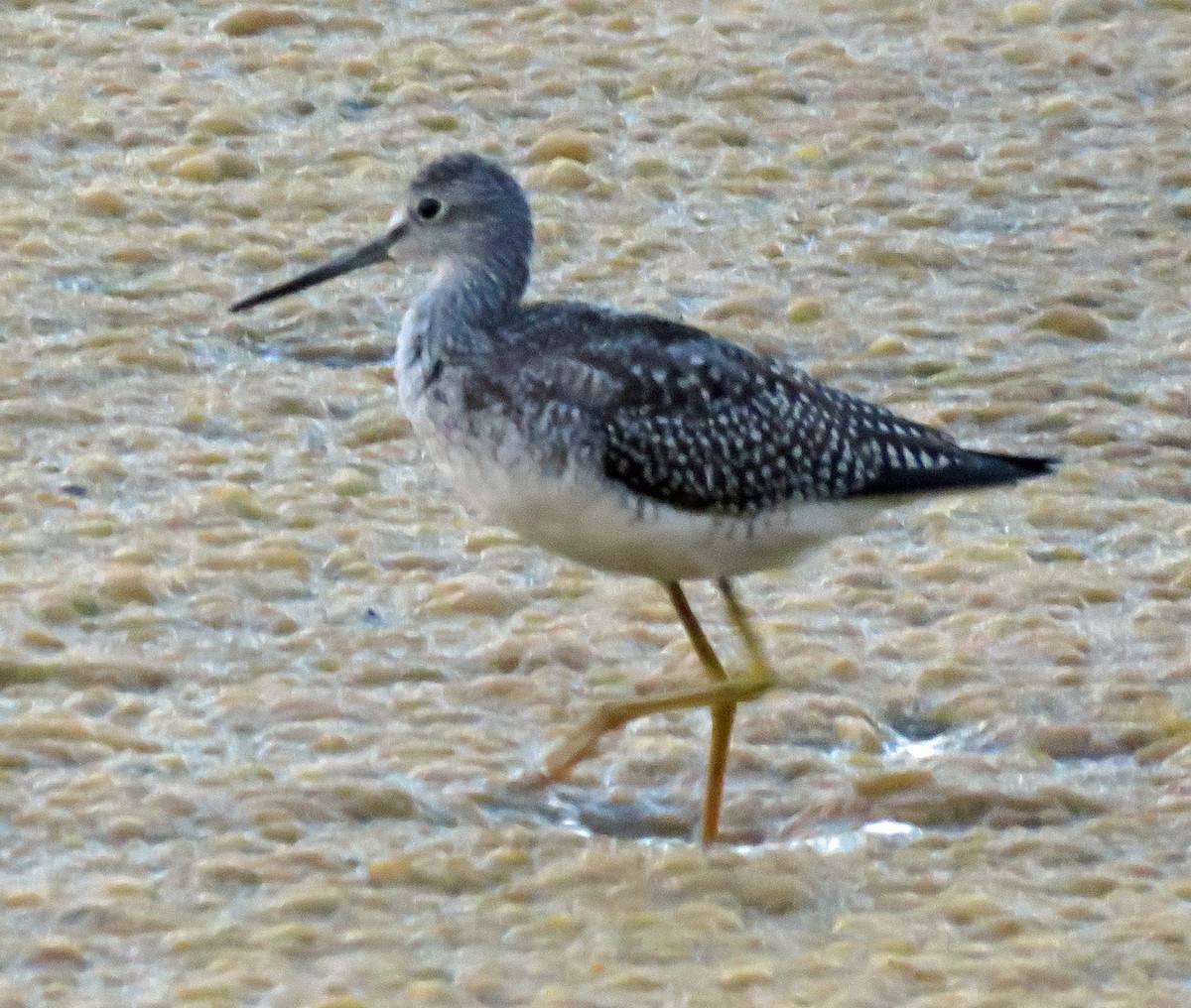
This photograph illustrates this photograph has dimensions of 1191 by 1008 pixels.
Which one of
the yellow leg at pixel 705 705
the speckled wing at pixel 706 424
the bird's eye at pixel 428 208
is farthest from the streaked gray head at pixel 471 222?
the yellow leg at pixel 705 705

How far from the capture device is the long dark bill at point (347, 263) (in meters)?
4.74

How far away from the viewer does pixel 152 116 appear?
674 centimetres

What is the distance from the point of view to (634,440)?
423cm

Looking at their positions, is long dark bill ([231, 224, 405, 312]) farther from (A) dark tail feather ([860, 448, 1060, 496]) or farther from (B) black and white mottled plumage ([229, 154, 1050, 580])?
(A) dark tail feather ([860, 448, 1060, 496])

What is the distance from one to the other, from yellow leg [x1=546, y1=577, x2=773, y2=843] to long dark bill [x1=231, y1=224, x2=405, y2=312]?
0.79m

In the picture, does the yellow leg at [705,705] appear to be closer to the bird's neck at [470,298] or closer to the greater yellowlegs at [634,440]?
the greater yellowlegs at [634,440]

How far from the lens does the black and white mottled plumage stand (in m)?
4.20

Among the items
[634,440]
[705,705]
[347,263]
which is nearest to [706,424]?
[634,440]

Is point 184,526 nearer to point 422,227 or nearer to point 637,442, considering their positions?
point 422,227

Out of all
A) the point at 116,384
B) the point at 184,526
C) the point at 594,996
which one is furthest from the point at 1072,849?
the point at 116,384

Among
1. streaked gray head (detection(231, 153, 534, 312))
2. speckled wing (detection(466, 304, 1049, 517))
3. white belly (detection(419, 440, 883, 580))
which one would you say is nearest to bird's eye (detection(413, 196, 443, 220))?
streaked gray head (detection(231, 153, 534, 312))

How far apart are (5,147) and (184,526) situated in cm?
176

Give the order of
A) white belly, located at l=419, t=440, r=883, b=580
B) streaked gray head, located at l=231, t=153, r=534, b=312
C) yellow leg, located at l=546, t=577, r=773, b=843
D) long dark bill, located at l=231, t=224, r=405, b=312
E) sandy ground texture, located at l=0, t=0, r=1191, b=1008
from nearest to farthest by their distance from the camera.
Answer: sandy ground texture, located at l=0, t=0, r=1191, b=1008, white belly, located at l=419, t=440, r=883, b=580, yellow leg, located at l=546, t=577, r=773, b=843, streaked gray head, located at l=231, t=153, r=534, b=312, long dark bill, located at l=231, t=224, r=405, b=312

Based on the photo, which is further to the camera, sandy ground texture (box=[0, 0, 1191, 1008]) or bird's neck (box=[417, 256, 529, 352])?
bird's neck (box=[417, 256, 529, 352])
